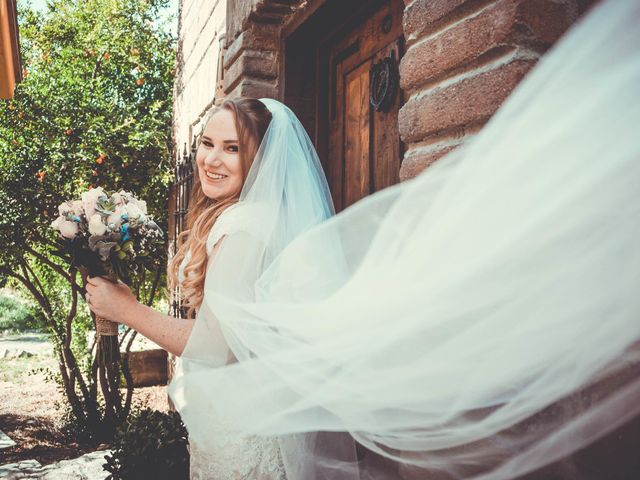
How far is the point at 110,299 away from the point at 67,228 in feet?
1.08

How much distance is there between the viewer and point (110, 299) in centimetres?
174

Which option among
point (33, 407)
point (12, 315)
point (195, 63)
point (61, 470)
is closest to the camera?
point (61, 470)

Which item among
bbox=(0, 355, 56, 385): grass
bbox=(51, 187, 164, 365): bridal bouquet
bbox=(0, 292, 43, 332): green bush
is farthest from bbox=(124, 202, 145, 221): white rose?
bbox=(0, 292, 43, 332): green bush

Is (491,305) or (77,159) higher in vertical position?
(77,159)

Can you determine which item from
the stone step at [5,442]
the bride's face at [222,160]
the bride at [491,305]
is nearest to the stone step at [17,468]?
the stone step at [5,442]

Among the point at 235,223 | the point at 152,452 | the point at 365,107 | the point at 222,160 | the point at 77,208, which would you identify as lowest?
the point at 152,452

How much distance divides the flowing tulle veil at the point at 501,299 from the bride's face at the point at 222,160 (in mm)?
800

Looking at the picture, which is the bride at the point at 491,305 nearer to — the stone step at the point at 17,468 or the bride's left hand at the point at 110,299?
the bride's left hand at the point at 110,299

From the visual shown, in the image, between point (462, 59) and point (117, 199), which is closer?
point (462, 59)

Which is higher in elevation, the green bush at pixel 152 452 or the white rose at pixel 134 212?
the white rose at pixel 134 212

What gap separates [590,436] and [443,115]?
71 centimetres

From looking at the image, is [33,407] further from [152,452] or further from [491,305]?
[491,305]

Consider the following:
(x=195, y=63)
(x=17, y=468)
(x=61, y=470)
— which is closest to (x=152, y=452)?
(x=61, y=470)

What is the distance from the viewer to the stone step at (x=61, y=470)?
140 inches
